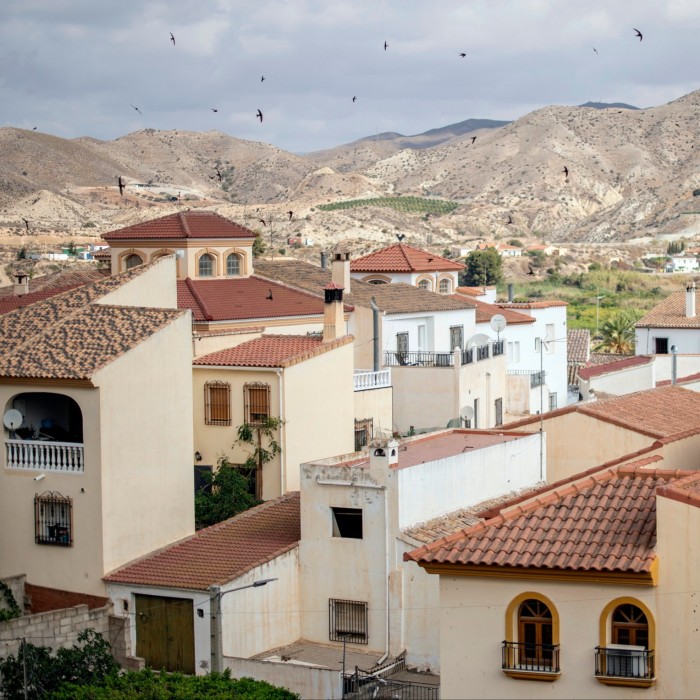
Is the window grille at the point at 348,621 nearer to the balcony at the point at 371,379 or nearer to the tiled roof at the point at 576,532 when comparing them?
the tiled roof at the point at 576,532

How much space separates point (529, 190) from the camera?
19225cm

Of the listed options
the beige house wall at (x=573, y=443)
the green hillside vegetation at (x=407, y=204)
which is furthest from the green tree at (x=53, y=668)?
the green hillside vegetation at (x=407, y=204)

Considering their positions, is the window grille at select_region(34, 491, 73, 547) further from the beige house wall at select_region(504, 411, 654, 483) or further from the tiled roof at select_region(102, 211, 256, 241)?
the tiled roof at select_region(102, 211, 256, 241)

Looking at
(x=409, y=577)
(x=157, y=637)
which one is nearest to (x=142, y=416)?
(x=157, y=637)

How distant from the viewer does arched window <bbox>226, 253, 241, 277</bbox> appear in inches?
1661

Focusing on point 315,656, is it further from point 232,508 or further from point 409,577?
point 232,508

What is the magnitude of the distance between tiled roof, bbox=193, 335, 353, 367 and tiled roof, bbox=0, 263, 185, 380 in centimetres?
304

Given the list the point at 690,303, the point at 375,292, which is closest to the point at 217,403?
the point at 375,292

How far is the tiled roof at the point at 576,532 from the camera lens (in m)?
16.5

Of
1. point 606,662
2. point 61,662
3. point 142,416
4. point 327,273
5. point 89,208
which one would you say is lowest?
point 61,662

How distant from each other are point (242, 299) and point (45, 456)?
13.1 meters

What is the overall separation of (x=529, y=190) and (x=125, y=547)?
Result: 16899cm

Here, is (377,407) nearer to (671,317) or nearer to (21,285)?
(21,285)

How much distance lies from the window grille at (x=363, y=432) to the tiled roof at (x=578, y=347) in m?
24.3
